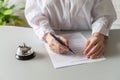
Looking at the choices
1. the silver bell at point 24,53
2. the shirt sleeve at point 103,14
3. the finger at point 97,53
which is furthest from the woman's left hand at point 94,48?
the silver bell at point 24,53

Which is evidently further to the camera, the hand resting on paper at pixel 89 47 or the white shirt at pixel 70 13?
the white shirt at pixel 70 13

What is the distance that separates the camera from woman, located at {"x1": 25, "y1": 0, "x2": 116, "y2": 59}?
3.44 feet

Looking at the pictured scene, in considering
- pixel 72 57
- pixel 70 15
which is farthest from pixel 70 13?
pixel 72 57

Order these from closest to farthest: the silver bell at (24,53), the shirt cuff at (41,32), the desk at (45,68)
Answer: the desk at (45,68) → the silver bell at (24,53) → the shirt cuff at (41,32)

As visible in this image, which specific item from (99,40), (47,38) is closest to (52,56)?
(47,38)

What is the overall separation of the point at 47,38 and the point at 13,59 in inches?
7.6

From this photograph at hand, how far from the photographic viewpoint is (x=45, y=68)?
2.73ft

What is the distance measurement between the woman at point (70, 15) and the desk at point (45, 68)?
79 mm

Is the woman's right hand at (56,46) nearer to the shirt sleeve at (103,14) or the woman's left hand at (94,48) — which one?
the woman's left hand at (94,48)

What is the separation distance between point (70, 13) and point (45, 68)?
373 mm

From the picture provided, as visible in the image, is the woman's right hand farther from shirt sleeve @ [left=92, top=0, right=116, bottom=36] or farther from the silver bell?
shirt sleeve @ [left=92, top=0, right=116, bottom=36]

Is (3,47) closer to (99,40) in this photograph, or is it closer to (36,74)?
(36,74)

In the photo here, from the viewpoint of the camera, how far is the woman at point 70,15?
3.44 feet

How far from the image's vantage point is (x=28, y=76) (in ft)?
2.58
